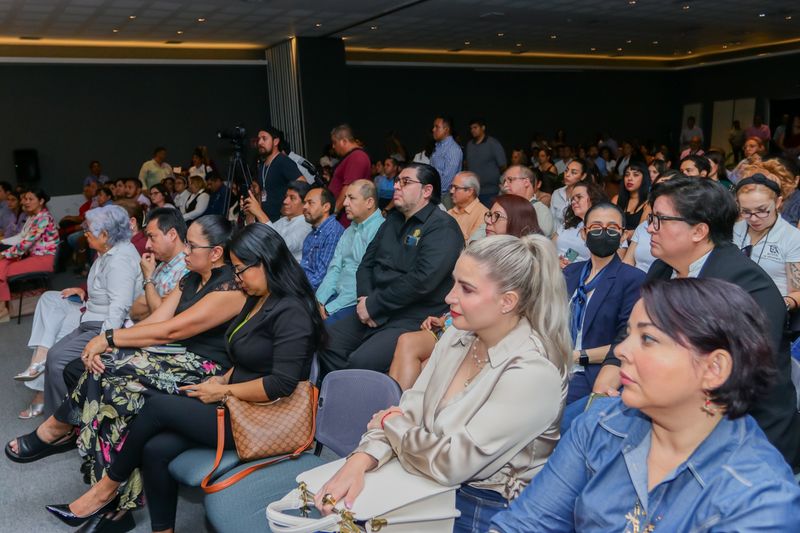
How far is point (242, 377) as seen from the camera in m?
2.68

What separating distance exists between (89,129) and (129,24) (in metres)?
3.11

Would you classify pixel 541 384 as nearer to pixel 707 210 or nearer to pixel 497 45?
pixel 707 210

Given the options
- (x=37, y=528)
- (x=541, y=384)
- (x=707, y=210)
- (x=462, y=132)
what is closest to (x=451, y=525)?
(x=541, y=384)

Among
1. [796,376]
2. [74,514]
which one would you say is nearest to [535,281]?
[796,376]

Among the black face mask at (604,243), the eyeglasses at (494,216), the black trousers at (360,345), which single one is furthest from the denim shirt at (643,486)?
the eyeglasses at (494,216)

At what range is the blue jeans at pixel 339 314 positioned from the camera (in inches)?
156

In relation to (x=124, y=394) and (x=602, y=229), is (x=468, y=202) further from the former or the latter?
(x=124, y=394)

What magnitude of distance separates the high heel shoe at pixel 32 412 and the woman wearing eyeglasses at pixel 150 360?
1023 millimetres

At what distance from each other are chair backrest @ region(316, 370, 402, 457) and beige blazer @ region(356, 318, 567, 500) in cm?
42

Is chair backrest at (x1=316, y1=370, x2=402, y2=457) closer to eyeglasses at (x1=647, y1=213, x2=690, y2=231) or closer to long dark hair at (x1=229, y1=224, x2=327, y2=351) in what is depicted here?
long dark hair at (x1=229, y1=224, x2=327, y2=351)

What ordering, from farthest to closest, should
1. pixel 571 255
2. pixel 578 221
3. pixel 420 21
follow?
pixel 420 21
pixel 578 221
pixel 571 255

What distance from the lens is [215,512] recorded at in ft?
7.04

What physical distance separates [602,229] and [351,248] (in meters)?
1.84

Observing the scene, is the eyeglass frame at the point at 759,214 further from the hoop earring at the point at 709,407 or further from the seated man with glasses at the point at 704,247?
the hoop earring at the point at 709,407
